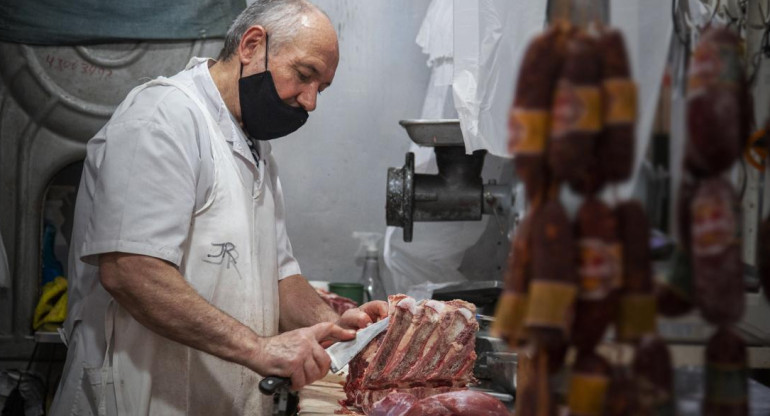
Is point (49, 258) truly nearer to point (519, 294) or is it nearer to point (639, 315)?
point (519, 294)

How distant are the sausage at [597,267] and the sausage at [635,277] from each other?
1 cm

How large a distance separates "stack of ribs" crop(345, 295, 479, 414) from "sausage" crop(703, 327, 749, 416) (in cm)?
204

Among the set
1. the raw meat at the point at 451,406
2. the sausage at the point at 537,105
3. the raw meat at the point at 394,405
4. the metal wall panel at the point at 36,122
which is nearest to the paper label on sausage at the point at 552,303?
the sausage at the point at 537,105

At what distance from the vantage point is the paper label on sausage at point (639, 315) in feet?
3.52

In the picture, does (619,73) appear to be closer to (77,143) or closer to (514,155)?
(514,155)

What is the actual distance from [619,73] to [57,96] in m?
5.28

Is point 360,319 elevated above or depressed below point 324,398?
above

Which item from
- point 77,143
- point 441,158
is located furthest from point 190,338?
point 77,143

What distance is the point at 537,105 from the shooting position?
3.63 ft

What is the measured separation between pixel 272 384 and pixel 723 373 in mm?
1670

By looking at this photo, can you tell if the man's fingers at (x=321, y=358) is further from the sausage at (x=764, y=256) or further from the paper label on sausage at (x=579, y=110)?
the paper label on sausage at (x=579, y=110)

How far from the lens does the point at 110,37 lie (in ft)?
18.9

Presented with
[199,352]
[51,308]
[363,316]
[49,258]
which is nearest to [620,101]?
[199,352]

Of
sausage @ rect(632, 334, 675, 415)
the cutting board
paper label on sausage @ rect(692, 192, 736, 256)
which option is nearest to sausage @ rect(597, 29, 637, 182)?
paper label on sausage @ rect(692, 192, 736, 256)
